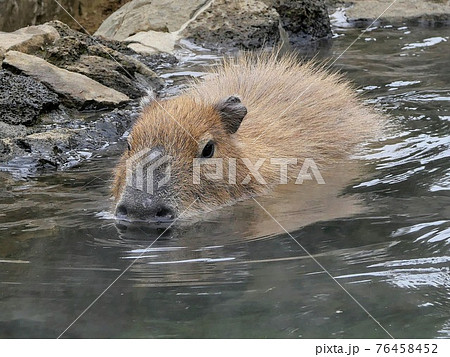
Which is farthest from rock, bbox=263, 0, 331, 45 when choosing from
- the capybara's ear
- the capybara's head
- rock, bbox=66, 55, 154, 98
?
the capybara's ear

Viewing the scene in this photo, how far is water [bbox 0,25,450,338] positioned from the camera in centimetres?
386

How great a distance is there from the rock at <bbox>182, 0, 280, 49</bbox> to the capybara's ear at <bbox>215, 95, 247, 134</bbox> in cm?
529

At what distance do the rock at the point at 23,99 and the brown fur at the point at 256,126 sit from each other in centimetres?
158

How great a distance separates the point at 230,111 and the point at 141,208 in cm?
142

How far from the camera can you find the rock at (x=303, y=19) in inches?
493

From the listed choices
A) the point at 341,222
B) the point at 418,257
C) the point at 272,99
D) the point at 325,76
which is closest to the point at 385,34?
the point at 325,76

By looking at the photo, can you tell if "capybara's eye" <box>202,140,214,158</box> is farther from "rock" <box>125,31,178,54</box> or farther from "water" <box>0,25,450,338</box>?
"rock" <box>125,31,178,54</box>

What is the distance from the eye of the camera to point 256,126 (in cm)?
729

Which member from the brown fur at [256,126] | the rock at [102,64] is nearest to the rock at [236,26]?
the rock at [102,64]

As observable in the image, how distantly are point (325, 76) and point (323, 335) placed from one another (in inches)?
244

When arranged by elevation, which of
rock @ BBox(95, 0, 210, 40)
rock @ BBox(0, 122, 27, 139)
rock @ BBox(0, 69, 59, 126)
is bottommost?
rock @ BBox(0, 122, 27, 139)

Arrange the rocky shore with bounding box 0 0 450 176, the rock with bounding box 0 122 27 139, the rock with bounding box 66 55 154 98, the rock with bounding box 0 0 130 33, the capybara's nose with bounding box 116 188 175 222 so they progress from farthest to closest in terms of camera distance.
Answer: the rock with bounding box 0 0 130 33
the rock with bounding box 66 55 154 98
the rocky shore with bounding box 0 0 450 176
the rock with bounding box 0 122 27 139
the capybara's nose with bounding box 116 188 175 222

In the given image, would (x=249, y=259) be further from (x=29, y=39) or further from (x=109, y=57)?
(x=29, y=39)

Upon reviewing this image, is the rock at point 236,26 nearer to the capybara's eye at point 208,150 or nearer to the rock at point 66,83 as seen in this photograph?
the rock at point 66,83
